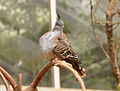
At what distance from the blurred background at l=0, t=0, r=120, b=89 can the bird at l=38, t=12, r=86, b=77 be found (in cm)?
127

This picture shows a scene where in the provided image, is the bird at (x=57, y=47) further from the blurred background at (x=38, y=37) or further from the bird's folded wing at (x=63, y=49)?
the blurred background at (x=38, y=37)

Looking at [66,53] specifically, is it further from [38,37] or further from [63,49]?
[38,37]

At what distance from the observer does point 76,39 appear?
97.3 inches

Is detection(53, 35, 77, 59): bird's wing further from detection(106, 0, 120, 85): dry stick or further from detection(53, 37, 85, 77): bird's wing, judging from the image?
detection(106, 0, 120, 85): dry stick

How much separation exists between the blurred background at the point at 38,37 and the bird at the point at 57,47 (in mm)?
1272

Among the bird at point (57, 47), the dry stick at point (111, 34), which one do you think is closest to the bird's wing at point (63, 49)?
the bird at point (57, 47)

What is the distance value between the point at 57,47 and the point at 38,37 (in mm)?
1537

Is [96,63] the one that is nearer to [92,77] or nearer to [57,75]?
[92,77]

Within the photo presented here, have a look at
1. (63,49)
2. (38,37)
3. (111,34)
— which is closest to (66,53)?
(63,49)

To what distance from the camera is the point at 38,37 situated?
232 centimetres

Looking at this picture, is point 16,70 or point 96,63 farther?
point 96,63

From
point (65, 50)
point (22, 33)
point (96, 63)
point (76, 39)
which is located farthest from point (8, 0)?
point (65, 50)

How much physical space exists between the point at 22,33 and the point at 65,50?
5.04 feet

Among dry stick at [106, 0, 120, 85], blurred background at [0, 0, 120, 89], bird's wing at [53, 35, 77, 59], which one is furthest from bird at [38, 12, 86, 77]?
blurred background at [0, 0, 120, 89]
